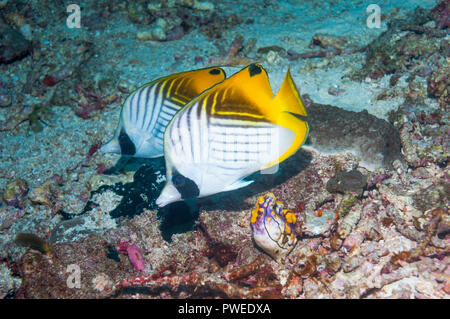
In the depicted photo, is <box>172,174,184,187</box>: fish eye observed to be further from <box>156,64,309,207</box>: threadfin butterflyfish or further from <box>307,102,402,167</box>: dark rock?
<box>307,102,402,167</box>: dark rock

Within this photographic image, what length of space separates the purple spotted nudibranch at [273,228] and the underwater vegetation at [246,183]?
11 millimetres

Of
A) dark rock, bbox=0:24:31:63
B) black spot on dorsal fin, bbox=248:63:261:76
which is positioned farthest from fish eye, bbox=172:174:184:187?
dark rock, bbox=0:24:31:63

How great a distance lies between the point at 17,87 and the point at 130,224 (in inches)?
154

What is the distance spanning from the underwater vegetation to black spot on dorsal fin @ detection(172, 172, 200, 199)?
13mm

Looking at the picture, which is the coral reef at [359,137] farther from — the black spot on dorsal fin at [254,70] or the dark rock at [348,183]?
the black spot on dorsal fin at [254,70]

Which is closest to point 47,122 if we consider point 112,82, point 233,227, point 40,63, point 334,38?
point 112,82

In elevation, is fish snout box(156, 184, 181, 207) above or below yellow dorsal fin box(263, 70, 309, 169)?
below

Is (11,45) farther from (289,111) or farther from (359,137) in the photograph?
(359,137)

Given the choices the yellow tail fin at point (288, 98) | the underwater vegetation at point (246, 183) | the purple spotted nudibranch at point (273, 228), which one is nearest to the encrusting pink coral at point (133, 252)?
the underwater vegetation at point (246, 183)

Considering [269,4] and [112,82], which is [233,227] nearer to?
[112,82]

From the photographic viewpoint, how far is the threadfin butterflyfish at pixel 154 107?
2336mm

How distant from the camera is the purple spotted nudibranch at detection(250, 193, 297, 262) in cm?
213

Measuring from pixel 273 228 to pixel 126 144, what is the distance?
4.59ft

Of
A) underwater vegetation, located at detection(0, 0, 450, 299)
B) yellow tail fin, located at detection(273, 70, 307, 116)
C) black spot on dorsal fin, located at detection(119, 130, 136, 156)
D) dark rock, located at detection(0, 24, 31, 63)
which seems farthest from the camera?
dark rock, located at detection(0, 24, 31, 63)
